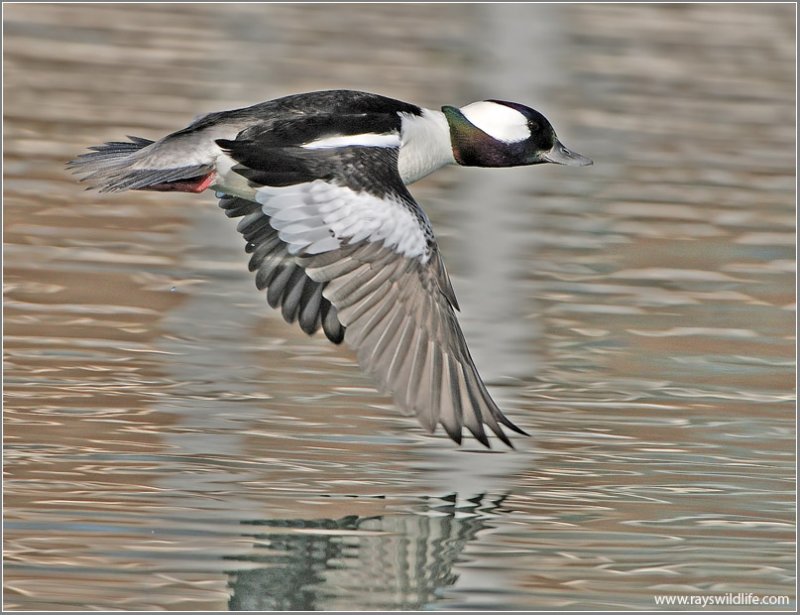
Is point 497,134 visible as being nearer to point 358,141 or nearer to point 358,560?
point 358,141

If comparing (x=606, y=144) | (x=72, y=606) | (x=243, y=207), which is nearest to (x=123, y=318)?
(x=243, y=207)

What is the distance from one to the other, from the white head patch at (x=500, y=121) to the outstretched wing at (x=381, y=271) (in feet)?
4.85

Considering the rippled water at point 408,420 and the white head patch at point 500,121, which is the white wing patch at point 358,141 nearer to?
the white head patch at point 500,121

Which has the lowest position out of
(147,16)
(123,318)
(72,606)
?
(72,606)

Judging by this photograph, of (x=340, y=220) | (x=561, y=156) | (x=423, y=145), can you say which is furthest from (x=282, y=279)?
(x=561, y=156)

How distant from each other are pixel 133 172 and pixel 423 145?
1439 mm

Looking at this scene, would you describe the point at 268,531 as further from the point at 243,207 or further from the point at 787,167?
the point at 787,167

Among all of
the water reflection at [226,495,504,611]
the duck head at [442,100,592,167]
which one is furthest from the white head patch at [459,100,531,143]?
the water reflection at [226,495,504,611]

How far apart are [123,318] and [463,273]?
2.35 meters

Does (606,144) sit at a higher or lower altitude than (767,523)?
higher

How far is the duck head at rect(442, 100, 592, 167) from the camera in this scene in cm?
853

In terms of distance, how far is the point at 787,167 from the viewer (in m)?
14.4

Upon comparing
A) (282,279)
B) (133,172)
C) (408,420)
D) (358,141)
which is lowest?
(408,420)

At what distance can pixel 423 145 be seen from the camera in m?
8.12
